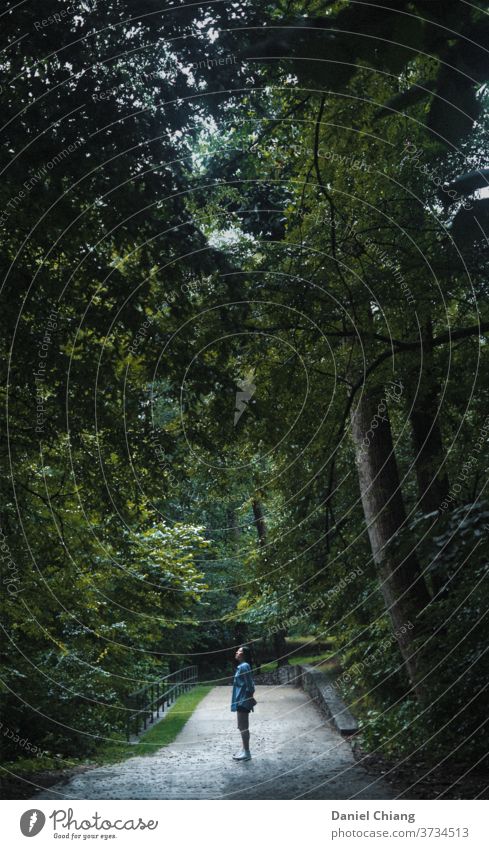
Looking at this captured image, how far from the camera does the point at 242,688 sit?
468 cm

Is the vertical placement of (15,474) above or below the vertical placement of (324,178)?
below

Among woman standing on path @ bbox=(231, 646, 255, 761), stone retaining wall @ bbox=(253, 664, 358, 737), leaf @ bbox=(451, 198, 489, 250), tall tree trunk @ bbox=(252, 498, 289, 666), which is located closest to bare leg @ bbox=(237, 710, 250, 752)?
woman standing on path @ bbox=(231, 646, 255, 761)

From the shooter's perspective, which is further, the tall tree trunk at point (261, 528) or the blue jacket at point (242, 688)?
the tall tree trunk at point (261, 528)

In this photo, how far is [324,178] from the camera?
5.52 meters

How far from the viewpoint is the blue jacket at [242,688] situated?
4648 millimetres

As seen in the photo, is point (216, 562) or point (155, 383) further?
point (216, 562)

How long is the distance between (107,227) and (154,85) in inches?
35.1

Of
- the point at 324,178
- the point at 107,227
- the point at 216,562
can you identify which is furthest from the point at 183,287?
the point at 216,562

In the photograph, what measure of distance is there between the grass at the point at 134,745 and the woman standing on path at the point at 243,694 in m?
0.19

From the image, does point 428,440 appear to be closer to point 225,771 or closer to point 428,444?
point 428,444

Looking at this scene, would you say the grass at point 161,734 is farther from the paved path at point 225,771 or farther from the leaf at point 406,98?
the leaf at point 406,98

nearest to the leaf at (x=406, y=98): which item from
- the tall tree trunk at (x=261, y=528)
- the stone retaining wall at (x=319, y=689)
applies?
the tall tree trunk at (x=261, y=528)
